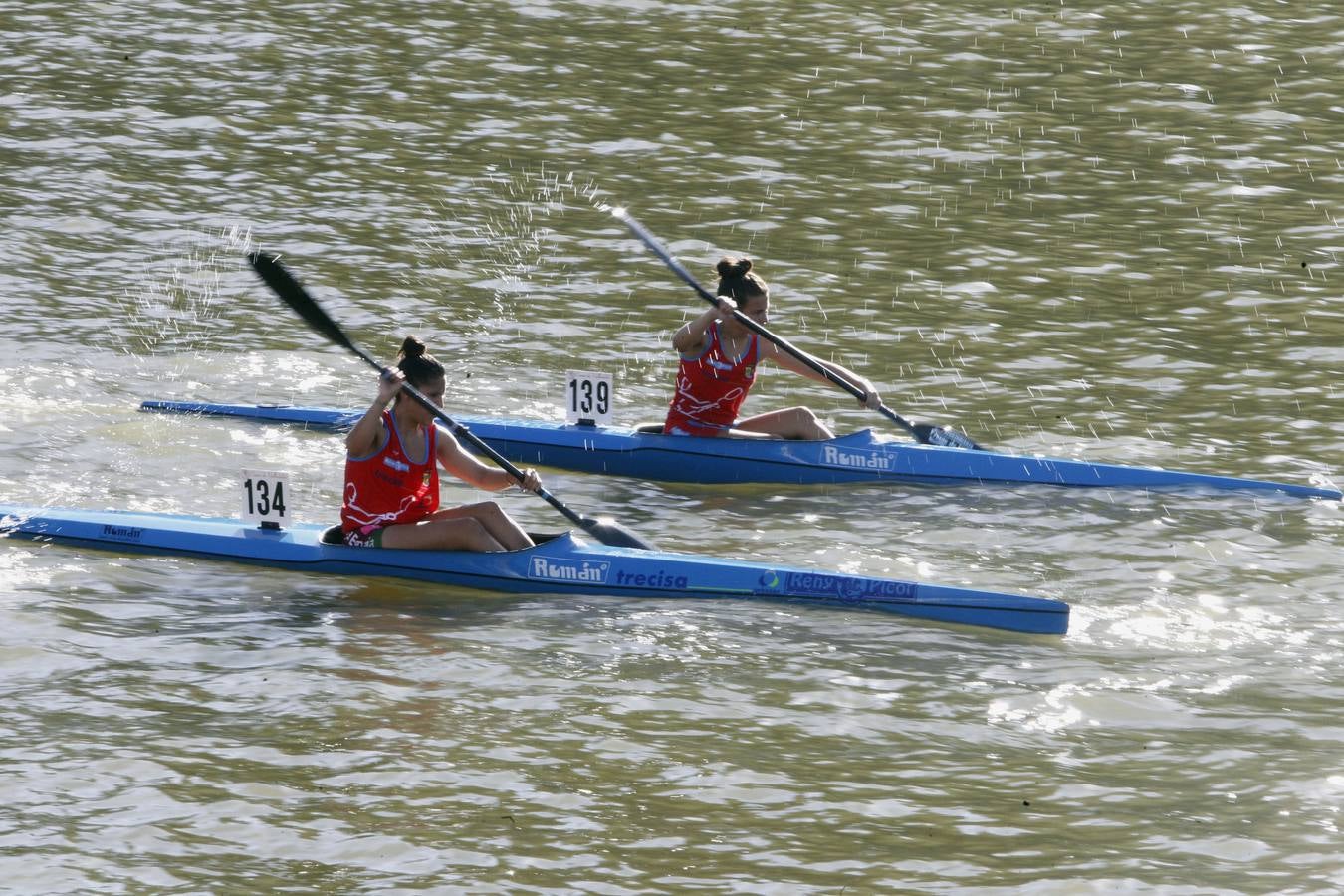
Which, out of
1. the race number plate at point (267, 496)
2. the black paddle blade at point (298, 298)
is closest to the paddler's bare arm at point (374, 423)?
the race number plate at point (267, 496)

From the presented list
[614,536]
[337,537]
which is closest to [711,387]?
[614,536]

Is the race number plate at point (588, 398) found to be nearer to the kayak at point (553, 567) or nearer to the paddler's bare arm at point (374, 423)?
the kayak at point (553, 567)

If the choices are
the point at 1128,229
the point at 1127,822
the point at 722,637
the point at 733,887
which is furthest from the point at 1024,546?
A: the point at 1128,229

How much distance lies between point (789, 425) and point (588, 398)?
1380 mm

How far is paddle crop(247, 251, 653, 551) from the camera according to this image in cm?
998

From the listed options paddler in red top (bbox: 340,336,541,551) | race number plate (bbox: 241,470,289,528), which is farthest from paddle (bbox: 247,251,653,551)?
race number plate (bbox: 241,470,289,528)

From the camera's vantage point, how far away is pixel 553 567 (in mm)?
10156

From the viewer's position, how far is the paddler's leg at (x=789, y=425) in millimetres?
12727

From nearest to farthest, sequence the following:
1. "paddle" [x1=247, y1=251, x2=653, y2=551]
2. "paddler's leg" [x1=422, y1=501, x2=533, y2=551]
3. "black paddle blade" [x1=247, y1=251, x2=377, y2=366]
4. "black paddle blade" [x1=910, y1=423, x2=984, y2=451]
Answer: "paddle" [x1=247, y1=251, x2=653, y2=551] → "paddler's leg" [x1=422, y1=501, x2=533, y2=551] → "black paddle blade" [x1=247, y1=251, x2=377, y2=366] → "black paddle blade" [x1=910, y1=423, x2=984, y2=451]

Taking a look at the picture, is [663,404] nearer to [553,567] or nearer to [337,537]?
[553,567]

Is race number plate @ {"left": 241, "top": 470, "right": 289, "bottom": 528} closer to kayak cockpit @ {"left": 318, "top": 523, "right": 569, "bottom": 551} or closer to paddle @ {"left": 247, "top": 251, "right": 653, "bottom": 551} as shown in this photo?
kayak cockpit @ {"left": 318, "top": 523, "right": 569, "bottom": 551}

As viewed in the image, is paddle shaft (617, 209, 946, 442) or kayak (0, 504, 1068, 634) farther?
paddle shaft (617, 209, 946, 442)

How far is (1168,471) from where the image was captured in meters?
12.2

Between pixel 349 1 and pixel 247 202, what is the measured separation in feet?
26.5
